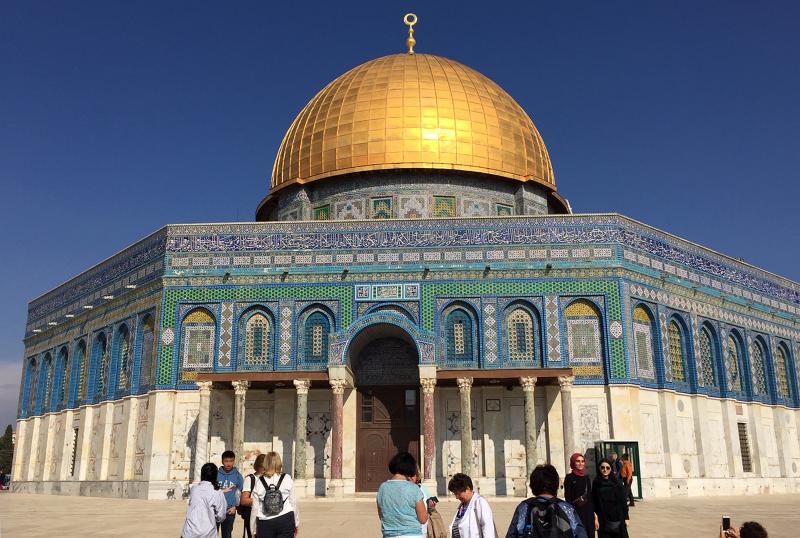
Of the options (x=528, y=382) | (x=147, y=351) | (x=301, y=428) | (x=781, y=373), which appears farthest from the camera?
(x=781, y=373)

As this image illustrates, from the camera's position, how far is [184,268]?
892 inches

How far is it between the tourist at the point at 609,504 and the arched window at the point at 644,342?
1458 cm

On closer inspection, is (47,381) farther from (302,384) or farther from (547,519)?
(547,519)

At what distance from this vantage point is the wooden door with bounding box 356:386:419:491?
21609 mm

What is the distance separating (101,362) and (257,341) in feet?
22.3

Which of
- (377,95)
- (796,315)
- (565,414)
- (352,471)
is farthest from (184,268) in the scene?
(796,315)

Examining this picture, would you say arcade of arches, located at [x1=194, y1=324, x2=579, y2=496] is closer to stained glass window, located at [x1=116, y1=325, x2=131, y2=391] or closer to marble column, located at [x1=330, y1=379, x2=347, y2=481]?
marble column, located at [x1=330, y1=379, x2=347, y2=481]

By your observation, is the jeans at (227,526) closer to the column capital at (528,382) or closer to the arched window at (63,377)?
the column capital at (528,382)

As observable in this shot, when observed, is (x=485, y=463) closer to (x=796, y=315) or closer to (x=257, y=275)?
(x=257, y=275)

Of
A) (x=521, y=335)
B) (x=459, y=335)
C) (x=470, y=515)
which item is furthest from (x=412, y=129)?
(x=470, y=515)

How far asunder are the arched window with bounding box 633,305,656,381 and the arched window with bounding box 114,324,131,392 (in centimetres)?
1449

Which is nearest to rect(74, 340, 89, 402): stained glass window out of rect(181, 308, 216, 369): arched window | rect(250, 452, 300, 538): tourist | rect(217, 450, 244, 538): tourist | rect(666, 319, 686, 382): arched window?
rect(181, 308, 216, 369): arched window

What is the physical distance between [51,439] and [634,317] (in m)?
19.7

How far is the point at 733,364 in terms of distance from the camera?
83.0 ft
